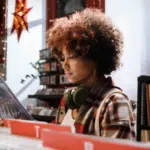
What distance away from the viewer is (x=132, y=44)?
10.5 ft

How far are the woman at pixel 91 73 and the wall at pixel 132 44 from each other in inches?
76.4

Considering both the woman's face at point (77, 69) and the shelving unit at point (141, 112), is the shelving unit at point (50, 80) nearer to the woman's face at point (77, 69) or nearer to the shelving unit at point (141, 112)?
the woman's face at point (77, 69)

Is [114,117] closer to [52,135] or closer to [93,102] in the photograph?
[93,102]

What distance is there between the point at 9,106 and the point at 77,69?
26cm

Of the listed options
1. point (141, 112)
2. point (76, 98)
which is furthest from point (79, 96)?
point (141, 112)

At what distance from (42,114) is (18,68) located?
1544 mm

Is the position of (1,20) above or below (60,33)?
above

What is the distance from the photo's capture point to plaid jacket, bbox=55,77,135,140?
2.79 feet

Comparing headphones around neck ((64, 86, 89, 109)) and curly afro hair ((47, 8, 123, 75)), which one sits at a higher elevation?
curly afro hair ((47, 8, 123, 75))

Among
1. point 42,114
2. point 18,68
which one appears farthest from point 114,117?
point 18,68

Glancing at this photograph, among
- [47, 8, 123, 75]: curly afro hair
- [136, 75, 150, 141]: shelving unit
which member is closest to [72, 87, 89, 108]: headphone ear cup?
[47, 8, 123, 75]: curly afro hair

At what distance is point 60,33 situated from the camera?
114 cm

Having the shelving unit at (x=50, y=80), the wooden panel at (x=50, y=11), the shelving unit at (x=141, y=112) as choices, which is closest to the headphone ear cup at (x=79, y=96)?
the shelving unit at (x=141, y=112)

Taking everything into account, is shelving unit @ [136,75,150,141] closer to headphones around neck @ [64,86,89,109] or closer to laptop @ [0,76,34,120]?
headphones around neck @ [64,86,89,109]
